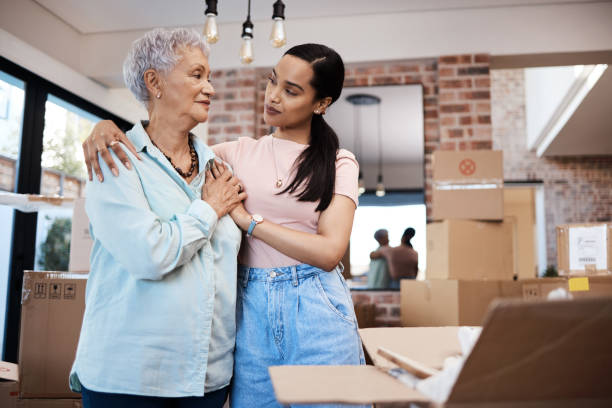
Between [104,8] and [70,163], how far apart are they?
1.25 m

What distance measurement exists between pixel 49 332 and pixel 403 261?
2495 mm

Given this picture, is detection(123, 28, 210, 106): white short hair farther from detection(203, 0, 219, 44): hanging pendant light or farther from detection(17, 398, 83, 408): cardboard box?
detection(203, 0, 219, 44): hanging pendant light

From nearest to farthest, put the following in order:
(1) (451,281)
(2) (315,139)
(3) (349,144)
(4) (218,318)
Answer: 1. (4) (218,318)
2. (2) (315,139)
3. (1) (451,281)
4. (3) (349,144)

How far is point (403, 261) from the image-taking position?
13.0 ft

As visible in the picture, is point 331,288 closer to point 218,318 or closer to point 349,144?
point 218,318

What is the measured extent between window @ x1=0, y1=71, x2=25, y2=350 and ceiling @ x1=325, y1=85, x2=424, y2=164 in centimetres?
224

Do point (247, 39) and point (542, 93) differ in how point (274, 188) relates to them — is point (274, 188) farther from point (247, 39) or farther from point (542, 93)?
point (542, 93)

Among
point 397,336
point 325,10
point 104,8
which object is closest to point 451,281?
point 397,336

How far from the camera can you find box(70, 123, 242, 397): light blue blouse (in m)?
1.10

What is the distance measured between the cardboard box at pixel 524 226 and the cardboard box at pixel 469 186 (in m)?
3.91

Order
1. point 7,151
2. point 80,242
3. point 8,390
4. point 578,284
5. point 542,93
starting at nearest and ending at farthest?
point 8,390, point 80,242, point 578,284, point 7,151, point 542,93

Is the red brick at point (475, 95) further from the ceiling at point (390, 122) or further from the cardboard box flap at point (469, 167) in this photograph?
the cardboard box flap at point (469, 167)

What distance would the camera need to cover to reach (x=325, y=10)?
399 cm

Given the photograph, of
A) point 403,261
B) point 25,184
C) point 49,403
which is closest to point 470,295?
point 403,261
